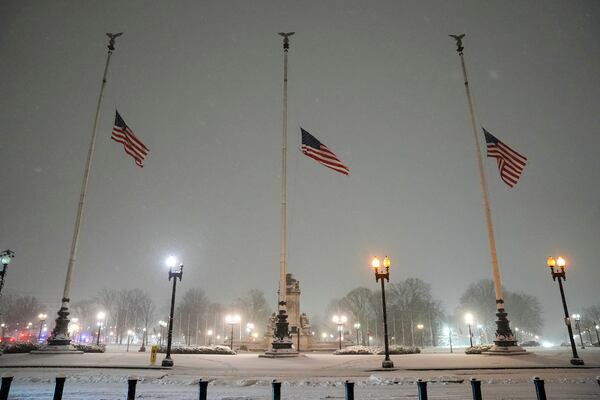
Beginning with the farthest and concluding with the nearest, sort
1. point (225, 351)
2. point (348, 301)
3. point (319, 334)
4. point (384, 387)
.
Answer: point (319, 334) → point (348, 301) → point (225, 351) → point (384, 387)

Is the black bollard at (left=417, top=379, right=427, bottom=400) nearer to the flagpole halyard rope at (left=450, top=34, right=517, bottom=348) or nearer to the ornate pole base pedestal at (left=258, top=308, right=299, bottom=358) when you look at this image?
the ornate pole base pedestal at (left=258, top=308, right=299, bottom=358)

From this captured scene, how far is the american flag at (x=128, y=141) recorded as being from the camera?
27281mm

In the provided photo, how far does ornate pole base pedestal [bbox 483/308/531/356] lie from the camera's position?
968 inches

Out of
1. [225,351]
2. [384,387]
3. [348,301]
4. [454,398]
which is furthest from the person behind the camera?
[348,301]

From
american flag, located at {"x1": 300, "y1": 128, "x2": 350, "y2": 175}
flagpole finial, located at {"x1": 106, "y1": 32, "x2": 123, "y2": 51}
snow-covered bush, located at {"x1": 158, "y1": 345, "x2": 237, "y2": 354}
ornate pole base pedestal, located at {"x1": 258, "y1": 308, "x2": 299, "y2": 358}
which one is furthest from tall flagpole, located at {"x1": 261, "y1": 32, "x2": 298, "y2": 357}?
flagpole finial, located at {"x1": 106, "y1": 32, "x2": 123, "y2": 51}

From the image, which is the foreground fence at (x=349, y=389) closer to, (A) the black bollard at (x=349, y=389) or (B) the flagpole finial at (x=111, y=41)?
(A) the black bollard at (x=349, y=389)

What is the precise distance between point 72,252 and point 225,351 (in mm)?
14129

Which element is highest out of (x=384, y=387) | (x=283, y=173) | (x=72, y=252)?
(x=283, y=173)

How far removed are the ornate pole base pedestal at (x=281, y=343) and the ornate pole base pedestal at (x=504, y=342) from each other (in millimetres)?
12908

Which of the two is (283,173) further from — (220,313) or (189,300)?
(220,313)

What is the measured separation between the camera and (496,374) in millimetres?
15633

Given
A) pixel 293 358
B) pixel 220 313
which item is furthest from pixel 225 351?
pixel 220 313

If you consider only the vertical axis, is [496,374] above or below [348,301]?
below

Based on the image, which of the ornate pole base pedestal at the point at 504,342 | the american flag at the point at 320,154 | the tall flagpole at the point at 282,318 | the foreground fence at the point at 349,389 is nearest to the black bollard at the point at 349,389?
the foreground fence at the point at 349,389
